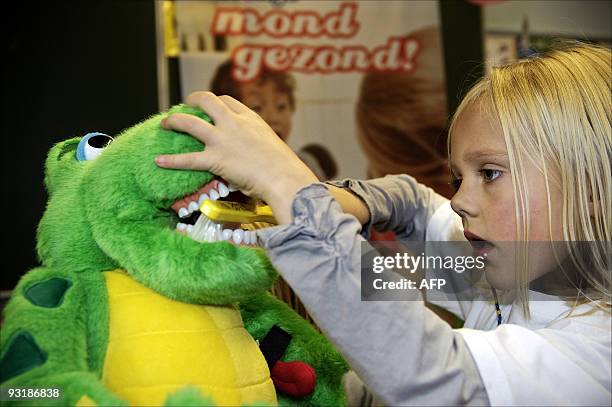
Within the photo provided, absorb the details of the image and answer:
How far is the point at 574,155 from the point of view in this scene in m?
0.66

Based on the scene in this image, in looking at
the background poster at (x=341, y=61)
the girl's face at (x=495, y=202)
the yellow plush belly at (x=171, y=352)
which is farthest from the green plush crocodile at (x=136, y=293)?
the background poster at (x=341, y=61)

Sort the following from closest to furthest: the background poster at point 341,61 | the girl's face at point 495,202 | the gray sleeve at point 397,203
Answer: the girl's face at point 495,202, the gray sleeve at point 397,203, the background poster at point 341,61

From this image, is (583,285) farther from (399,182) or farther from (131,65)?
(131,65)

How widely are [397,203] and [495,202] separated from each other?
28 cm

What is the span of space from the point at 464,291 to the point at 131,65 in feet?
4.74

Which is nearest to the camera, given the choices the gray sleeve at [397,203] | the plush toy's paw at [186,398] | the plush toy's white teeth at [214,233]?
the plush toy's paw at [186,398]

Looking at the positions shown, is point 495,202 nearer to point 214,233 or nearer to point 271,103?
point 214,233

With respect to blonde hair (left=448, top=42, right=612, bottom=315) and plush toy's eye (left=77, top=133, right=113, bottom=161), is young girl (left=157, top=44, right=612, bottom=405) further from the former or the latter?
plush toy's eye (left=77, top=133, right=113, bottom=161)

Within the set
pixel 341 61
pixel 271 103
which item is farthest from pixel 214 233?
pixel 341 61

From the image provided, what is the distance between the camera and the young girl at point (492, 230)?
51cm

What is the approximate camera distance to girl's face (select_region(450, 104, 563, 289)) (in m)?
0.67

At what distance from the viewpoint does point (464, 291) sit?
919 millimetres

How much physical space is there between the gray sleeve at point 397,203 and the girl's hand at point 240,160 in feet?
1.10

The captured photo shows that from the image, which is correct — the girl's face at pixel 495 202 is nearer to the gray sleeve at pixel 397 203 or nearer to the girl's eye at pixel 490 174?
the girl's eye at pixel 490 174
